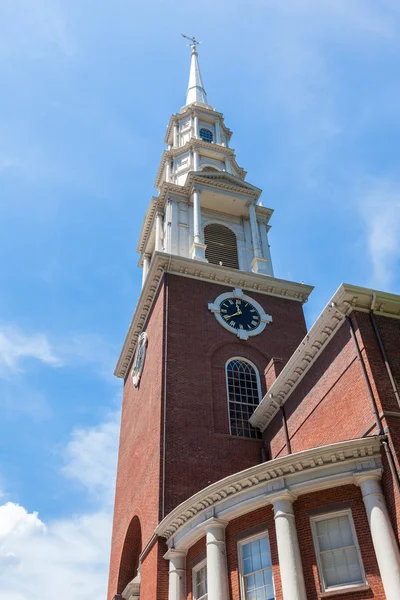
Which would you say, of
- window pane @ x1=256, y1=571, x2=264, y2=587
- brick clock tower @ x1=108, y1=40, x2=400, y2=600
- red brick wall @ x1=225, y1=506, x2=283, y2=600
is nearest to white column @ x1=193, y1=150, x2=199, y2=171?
brick clock tower @ x1=108, y1=40, x2=400, y2=600

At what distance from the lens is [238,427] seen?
2334 cm

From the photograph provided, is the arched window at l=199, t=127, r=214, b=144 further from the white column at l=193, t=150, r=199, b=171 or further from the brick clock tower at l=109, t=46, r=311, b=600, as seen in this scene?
the brick clock tower at l=109, t=46, r=311, b=600

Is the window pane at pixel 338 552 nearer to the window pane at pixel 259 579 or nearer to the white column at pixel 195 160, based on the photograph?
the window pane at pixel 259 579

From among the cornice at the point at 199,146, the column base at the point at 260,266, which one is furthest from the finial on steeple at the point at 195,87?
the column base at the point at 260,266

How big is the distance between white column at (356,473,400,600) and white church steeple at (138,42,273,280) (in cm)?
1528

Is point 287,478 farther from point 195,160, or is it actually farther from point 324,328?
point 195,160

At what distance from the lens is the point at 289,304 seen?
2870 cm

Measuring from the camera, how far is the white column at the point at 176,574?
16500 millimetres

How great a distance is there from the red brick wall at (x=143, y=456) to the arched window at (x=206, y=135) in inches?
694

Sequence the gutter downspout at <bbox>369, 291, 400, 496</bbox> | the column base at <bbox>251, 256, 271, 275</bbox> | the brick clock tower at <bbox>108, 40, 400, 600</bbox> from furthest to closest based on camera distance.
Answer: the column base at <bbox>251, 256, 271, 275</bbox> → the brick clock tower at <bbox>108, 40, 400, 600</bbox> → the gutter downspout at <bbox>369, 291, 400, 496</bbox>

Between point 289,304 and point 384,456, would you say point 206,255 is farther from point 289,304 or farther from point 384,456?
point 384,456

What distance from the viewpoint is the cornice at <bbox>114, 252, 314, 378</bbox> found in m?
27.2

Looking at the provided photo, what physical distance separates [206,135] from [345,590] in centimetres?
3356

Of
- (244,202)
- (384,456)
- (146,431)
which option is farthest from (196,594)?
(244,202)
